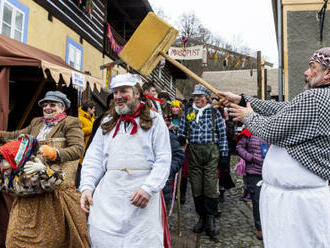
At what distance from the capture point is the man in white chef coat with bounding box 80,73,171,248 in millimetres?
2098

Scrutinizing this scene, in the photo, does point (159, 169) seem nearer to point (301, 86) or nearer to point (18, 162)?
point (18, 162)

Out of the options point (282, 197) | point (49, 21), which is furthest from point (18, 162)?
point (49, 21)

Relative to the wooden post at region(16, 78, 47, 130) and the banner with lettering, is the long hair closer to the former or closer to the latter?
the wooden post at region(16, 78, 47, 130)

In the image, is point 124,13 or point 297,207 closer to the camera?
point 297,207

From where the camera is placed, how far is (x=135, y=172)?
7.21 ft

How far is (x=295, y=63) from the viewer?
5992mm

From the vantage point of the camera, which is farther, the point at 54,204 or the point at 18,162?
the point at 54,204

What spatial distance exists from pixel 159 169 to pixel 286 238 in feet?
3.08

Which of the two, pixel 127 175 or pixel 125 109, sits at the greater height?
pixel 125 109

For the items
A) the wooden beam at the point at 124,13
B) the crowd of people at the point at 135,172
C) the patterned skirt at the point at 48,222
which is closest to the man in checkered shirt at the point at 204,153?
the crowd of people at the point at 135,172

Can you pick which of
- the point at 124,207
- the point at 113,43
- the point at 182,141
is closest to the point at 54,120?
the point at 124,207

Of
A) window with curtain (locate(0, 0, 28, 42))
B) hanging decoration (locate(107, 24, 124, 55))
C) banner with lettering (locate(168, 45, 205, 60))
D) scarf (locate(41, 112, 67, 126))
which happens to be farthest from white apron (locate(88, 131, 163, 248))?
banner with lettering (locate(168, 45, 205, 60))

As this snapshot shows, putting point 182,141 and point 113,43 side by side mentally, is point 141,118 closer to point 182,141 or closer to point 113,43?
point 182,141

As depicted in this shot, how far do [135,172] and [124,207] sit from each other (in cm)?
26
